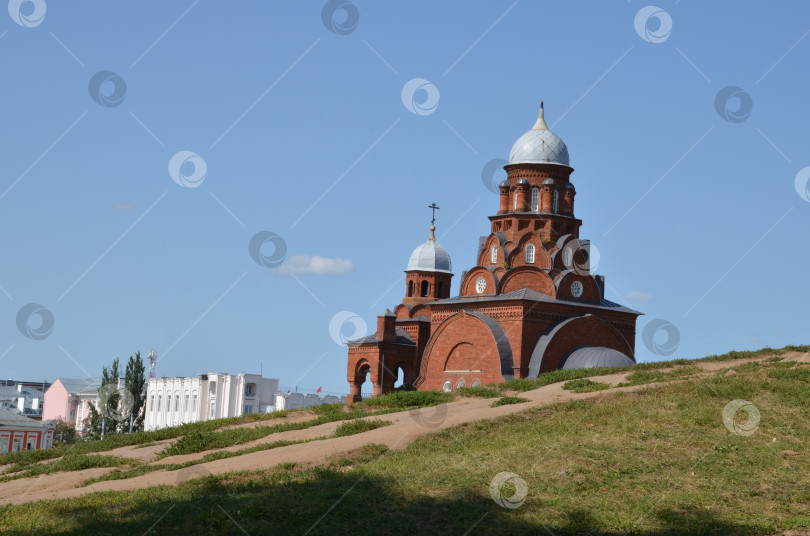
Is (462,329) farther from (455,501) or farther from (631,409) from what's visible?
(455,501)

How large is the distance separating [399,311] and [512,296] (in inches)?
364

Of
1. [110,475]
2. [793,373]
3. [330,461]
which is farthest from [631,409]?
[110,475]

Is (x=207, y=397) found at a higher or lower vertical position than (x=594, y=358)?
lower

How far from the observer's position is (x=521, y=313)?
108 ft

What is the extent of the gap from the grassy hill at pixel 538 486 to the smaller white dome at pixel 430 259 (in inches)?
1100

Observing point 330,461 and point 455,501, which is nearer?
point 455,501

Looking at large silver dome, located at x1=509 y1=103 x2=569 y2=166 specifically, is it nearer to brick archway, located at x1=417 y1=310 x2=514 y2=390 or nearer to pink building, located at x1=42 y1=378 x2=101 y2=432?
brick archway, located at x1=417 y1=310 x2=514 y2=390

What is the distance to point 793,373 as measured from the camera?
59.9ft

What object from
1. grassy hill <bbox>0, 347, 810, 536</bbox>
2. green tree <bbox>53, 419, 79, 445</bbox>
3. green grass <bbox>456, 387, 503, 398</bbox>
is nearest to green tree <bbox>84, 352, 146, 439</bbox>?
green tree <bbox>53, 419, 79, 445</bbox>

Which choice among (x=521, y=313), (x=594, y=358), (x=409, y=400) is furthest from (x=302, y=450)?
(x=521, y=313)

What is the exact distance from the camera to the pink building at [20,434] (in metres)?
49.3

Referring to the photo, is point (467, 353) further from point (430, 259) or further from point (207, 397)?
point (207, 397)

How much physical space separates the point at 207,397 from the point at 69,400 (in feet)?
59.3

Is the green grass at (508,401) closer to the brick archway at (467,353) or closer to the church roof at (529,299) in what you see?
the brick archway at (467,353)
